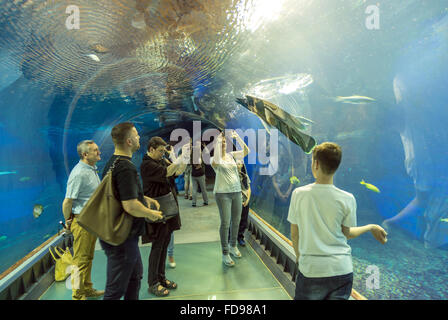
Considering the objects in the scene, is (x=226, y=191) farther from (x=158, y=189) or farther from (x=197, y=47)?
(x=197, y=47)

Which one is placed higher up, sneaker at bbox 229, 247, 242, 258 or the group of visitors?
the group of visitors

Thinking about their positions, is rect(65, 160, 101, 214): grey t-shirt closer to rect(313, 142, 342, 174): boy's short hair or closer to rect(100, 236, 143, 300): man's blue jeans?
rect(100, 236, 143, 300): man's blue jeans

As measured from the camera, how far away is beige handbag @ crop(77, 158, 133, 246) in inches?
54.1

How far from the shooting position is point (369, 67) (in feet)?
15.1

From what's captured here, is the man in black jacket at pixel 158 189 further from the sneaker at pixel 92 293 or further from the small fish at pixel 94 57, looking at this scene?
the small fish at pixel 94 57

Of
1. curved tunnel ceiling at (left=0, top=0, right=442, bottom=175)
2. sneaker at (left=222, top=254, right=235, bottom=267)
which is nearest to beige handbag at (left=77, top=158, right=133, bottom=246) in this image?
curved tunnel ceiling at (left=0, top=0, right=442, bottom=175)

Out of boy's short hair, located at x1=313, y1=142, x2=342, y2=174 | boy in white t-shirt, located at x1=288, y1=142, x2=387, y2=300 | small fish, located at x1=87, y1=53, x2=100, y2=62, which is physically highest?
small fish, located at x1=87, y1=53, x2=100, y2=62

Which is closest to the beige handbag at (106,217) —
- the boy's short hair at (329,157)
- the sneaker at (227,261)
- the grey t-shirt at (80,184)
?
the grey t-shirt at (80,184)

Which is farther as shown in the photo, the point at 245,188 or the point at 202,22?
the point at 245,188

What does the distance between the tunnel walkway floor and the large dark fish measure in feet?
6.14

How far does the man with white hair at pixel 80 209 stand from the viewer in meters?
2.24
